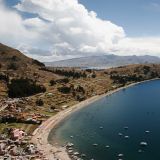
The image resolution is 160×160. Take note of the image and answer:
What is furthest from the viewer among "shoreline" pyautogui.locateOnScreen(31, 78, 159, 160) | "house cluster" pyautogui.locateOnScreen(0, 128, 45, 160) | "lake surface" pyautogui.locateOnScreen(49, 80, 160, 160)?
"lake surface" pyautogui.locateOnScreen(49, 80, 160, 160)

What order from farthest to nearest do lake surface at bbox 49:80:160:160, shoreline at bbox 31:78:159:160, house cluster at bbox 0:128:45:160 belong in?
lake surface at bbox 49:80:160:160 < shoreline at bbox 31:78:159:160 < house cluster at bbox 0:128:45:160

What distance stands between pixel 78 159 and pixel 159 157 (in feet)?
85.4

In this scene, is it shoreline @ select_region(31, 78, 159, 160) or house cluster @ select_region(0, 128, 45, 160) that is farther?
shoreline @ select_region(31, 78, 159, 160)

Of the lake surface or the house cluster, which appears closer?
the house cluster

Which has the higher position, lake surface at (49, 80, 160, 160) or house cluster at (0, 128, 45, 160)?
lake surface at (49, 80, 160, 160)

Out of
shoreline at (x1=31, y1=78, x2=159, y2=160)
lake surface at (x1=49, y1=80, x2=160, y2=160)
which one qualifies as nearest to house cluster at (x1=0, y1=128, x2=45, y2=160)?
shoreline at (x1=31, y1=78, x2=159, y2=160)

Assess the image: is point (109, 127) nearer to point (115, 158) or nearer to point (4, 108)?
point (115, 158)

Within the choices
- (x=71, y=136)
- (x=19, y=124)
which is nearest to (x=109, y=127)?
(x=71, y=136)

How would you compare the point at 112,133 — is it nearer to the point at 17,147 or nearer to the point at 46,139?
the point at 46,139

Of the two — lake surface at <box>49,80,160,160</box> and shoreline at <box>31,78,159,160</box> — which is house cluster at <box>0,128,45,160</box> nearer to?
shoreline at <box>31,78,159,160</box>

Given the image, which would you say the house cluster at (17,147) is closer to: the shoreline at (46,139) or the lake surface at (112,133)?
the shoreline at (46,139)

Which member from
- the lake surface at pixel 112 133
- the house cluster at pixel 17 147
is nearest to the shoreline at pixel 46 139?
the house cluster at pixel 17 147

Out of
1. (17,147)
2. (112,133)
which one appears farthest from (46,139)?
(112,133)

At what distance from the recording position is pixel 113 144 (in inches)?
4941
